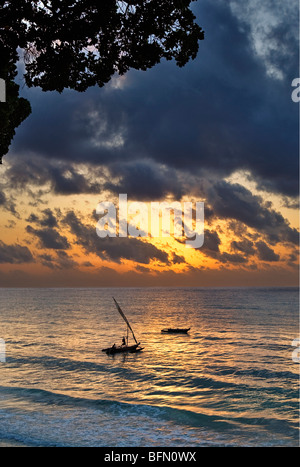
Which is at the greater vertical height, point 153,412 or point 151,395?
point 153,412

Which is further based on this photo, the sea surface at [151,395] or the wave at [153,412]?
the wave at [153,412]

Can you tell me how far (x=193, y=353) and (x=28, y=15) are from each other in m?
47.3

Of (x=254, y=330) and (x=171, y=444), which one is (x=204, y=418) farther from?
(x=254, y=330)

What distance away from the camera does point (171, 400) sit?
28625mm

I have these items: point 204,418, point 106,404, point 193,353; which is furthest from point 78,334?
point 204,418

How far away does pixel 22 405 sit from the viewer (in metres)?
26.1

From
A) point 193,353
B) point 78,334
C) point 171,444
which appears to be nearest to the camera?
point 171,444

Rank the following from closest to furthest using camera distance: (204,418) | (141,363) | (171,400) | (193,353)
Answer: (204,418) < (171,400) < (141,363) < (193,353)

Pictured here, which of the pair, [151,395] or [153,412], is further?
[151,395]

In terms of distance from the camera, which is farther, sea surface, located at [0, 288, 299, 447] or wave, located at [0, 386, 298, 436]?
wave, located at [0, 386, 298, 436]

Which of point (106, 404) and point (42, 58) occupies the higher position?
point (42, 58)
